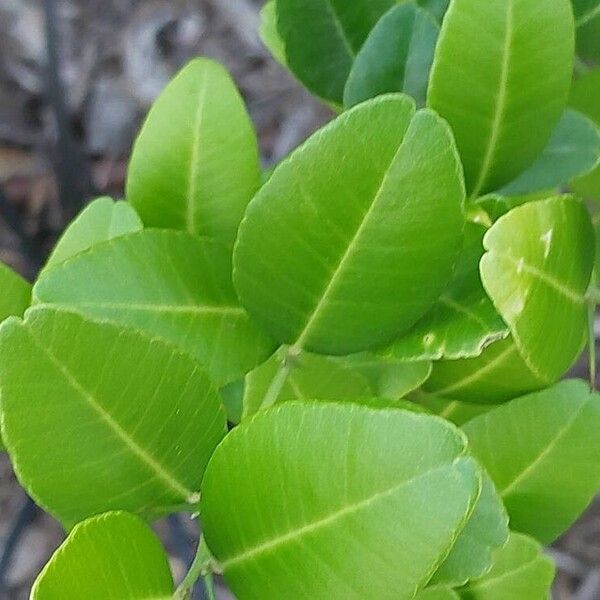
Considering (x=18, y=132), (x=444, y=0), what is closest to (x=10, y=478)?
(x=18, y=132)

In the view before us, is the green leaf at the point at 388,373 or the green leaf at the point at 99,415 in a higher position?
the green leaf at the point at 99,415

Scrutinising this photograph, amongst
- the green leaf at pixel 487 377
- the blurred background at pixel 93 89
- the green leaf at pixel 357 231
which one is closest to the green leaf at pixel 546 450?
the green leaf at pixel 487 377

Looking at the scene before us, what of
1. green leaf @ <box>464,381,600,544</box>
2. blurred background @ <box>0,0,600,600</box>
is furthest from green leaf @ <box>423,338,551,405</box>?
blurred background @ <box>0,0,600,600</box>

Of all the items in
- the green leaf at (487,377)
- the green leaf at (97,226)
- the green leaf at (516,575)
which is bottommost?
the green leaf at (516,575)

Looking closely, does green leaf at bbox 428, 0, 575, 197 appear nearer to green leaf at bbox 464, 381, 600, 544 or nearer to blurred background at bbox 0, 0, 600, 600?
green leaf at bbox 464, 381, 600, 544

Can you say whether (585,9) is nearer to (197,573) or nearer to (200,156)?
(200,156)

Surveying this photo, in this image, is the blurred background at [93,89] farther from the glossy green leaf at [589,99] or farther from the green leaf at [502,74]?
the green leaf at [502,74]
